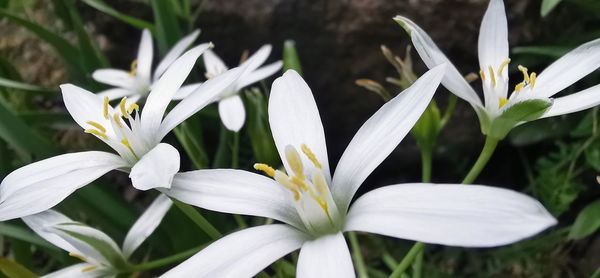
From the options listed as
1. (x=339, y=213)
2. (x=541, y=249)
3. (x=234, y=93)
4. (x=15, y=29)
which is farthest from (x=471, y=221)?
(x=15, y=29)

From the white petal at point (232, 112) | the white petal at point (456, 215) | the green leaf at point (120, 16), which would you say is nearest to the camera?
the white petal at point (456, 215)

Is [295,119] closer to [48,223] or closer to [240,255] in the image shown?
[240,255]

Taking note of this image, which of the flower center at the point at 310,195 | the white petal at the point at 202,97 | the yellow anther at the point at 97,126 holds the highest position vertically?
the yellow anther at the point at 97,126

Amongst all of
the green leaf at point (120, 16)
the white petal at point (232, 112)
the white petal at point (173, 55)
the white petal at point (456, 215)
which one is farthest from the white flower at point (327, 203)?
the green leaf at point (120, 16)

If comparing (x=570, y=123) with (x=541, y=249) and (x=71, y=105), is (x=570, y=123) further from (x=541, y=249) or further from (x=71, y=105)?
(x=71, y=105)

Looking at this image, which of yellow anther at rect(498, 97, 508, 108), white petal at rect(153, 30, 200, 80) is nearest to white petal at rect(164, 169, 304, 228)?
yellow anther at rect(498, 97, 508, 108)

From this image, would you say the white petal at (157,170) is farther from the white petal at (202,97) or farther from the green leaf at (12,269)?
the green leaf at (12,269)

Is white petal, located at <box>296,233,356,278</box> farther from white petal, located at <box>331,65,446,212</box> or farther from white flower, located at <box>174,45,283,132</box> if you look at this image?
white flower, located at <box>174,45,283,132</box>
